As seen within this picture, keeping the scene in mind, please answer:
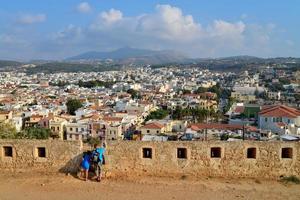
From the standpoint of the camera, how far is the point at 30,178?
11844 millimetres

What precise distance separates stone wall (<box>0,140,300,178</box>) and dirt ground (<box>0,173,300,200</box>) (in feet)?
1.00

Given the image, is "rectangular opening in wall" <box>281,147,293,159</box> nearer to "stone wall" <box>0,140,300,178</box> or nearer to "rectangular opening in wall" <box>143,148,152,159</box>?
"stone wall" <box>0,140,300,178</box>

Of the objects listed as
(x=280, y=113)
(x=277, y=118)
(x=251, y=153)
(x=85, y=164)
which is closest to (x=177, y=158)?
(x=251, y=153)

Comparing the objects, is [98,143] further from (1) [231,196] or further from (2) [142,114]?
(2) [142,114]

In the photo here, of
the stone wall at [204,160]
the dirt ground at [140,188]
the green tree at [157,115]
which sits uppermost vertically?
the stone wall at [204,160]

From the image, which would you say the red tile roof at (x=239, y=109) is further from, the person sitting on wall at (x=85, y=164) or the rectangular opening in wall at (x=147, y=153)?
the person sitting on wall at (x=85, y=164)

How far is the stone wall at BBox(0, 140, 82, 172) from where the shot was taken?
12.1 metres

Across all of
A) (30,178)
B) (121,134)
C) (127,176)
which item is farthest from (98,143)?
(121,134)

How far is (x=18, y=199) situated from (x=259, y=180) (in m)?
6.34

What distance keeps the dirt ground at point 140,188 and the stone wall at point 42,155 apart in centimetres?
34

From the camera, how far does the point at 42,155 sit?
12297mm

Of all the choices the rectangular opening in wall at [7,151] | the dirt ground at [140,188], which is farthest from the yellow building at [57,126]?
the dirt ground at [140,188]

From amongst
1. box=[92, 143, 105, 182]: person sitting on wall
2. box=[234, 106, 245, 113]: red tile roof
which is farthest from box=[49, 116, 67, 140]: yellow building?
box=[92, 143, 105, 182]: person sitting on wall

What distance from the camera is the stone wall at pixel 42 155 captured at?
12.1m
